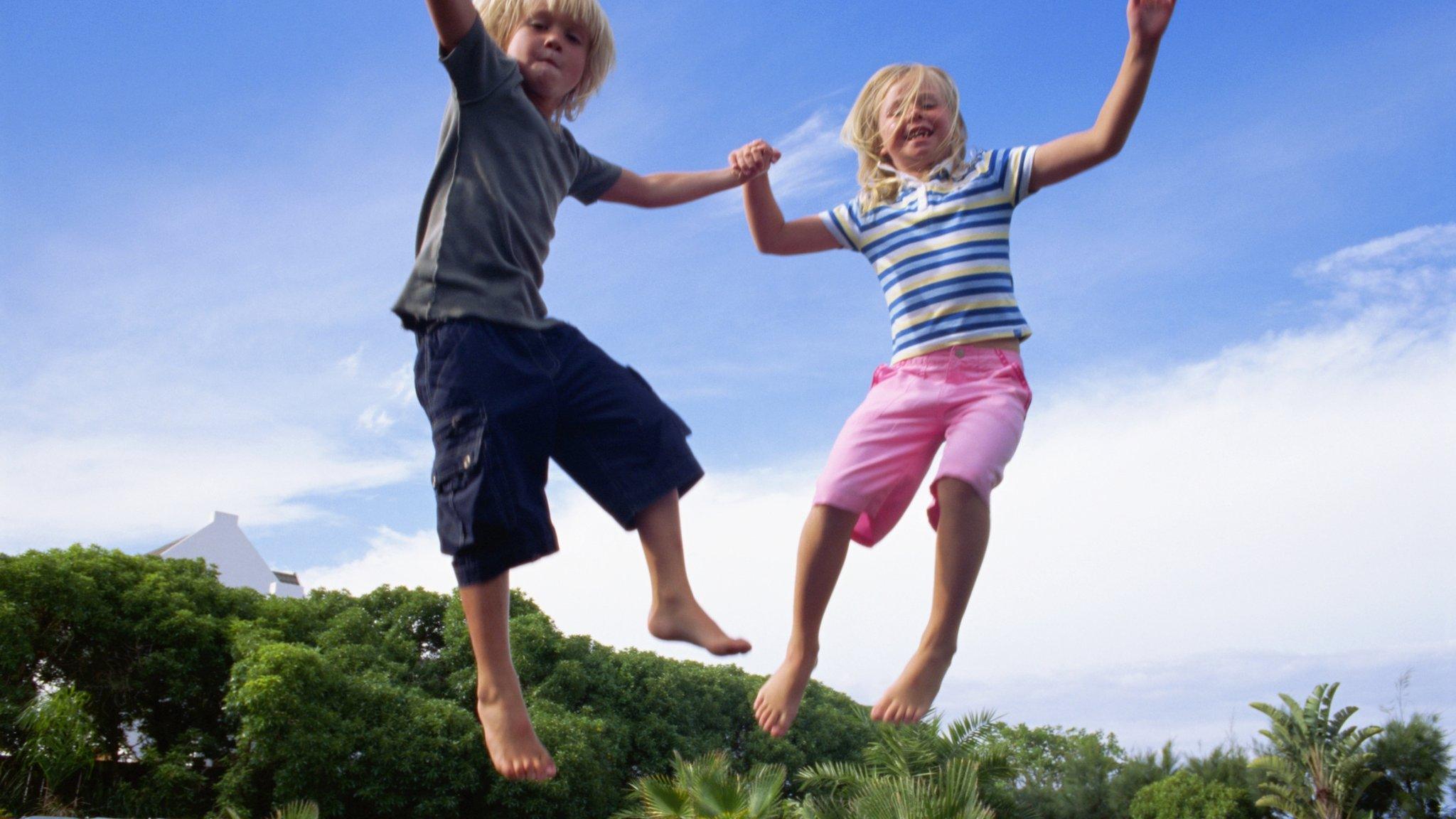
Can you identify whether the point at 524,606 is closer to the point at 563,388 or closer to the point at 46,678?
the point at 46,678

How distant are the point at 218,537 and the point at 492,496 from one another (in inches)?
1309

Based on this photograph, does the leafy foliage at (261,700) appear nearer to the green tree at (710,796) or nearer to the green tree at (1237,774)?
the green tree at (710,796)

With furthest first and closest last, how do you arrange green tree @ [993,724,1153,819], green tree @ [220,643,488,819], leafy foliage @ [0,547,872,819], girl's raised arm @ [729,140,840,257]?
green tree @ [993,724,1153,819]
leafy foliage @ [0,547,872,819]
green tree @ [220,643,488,819]
girl's raised arm @ [729,140,840,257]

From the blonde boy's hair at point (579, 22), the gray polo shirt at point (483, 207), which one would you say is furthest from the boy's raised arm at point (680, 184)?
the gray polo shirt at point (483, 207)

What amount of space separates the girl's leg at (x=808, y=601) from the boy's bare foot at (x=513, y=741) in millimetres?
641

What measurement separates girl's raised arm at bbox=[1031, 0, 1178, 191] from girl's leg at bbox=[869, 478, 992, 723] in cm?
98

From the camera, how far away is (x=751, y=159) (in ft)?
11.7

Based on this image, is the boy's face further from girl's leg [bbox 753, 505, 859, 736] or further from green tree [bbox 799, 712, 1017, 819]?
green tree [bbox 799, 712, 1017, 819]

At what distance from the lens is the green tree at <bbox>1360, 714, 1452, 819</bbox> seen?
2809 centimetres

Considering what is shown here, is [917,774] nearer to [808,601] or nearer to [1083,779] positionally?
[808,601]

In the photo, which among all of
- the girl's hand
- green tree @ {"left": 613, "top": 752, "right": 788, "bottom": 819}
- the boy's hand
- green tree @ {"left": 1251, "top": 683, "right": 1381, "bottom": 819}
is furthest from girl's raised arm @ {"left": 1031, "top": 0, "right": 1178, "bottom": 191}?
green tree @ {"left": 1251, "top": 683, "right": 1381, "bottom": 819}

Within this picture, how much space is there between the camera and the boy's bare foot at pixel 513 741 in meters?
2.94

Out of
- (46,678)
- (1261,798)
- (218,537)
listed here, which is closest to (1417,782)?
(1261,798)

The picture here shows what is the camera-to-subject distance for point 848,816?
52.0 feet
